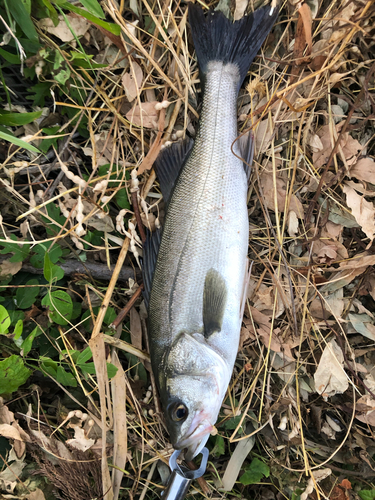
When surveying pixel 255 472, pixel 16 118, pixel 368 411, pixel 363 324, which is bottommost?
pixel 255 472

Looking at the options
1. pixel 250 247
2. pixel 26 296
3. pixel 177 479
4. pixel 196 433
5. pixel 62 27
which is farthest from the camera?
pixel 250 247

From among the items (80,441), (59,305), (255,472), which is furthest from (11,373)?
(255,472)

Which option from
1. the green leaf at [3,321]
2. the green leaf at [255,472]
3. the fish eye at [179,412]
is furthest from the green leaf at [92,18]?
the green leaf at [255,472]

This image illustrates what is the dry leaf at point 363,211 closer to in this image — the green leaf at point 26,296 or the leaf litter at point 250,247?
the leaf litter at point 250,247

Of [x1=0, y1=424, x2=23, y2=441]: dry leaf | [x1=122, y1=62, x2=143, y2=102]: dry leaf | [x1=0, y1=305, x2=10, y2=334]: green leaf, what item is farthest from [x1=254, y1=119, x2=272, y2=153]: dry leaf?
[x1=0, y1=424, x2=23, y2=441]: dry leaf

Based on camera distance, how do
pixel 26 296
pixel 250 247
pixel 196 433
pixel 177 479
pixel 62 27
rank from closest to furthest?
pixel 196 433 → pixel 177 479 → pixel 62 27 → pixel 26 296 → pixel 250 247

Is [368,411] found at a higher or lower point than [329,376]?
lower

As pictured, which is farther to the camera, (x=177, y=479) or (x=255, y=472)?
(x=255, y=472)

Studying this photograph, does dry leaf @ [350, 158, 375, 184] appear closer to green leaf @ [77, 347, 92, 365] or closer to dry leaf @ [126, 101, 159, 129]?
dry leaf @ [126, 101, 159, 129]

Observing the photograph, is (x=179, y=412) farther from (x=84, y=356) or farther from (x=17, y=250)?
(x=17, y=250)
